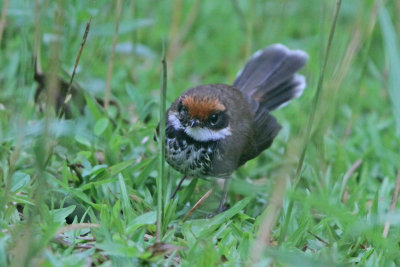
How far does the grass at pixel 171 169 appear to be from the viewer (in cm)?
281

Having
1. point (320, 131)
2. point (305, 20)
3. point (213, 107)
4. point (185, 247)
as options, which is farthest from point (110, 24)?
point (305, 20)

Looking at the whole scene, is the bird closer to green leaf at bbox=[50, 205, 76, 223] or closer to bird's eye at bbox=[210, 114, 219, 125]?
bird's eye at bbox=[210, 114, 219, 125]

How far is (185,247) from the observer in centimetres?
308

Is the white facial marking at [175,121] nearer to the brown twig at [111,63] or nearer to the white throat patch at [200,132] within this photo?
the white throat patch at [200,132]

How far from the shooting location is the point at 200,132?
13.3 ft

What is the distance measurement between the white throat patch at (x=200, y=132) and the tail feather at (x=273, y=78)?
3.19 ft

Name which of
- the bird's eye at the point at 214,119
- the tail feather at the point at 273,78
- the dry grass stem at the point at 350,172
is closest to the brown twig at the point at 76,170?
the bird's eye at the point at 214,119

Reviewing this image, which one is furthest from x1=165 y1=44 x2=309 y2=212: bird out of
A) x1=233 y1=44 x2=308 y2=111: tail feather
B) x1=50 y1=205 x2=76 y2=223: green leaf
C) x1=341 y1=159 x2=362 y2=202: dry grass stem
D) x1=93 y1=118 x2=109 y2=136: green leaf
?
x1=50 y1=205 x2=76 y2=223: green leaf

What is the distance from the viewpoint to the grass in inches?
111

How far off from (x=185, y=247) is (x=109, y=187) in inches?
38.9

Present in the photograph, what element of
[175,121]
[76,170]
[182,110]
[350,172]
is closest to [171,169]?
[175,121]

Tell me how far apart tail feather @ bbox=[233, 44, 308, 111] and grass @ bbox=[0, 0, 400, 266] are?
36 centimetres

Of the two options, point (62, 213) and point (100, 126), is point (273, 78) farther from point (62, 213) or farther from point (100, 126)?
point (62, 213)

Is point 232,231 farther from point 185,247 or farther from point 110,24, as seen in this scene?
point 110,24
